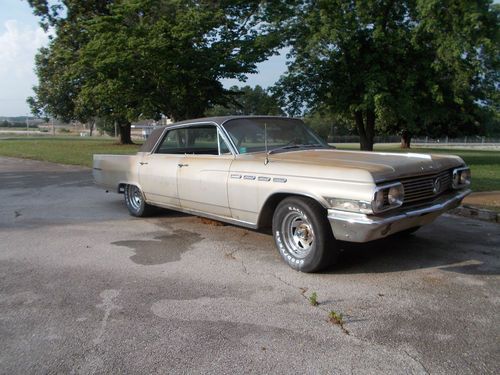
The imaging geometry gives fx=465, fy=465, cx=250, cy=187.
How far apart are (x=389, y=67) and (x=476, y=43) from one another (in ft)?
11.4

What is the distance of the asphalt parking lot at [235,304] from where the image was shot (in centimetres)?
305

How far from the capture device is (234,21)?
23469mm

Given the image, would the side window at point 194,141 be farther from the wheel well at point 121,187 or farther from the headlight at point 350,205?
the headlight at point 350,205

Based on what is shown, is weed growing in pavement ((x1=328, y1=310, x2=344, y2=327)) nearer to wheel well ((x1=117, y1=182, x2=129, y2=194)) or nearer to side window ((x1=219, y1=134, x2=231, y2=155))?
side window ((x1=219, y1=134, x2=231, y2=155))

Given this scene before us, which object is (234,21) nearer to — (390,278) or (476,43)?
(476,43)

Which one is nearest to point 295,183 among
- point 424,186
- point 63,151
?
point 424,186


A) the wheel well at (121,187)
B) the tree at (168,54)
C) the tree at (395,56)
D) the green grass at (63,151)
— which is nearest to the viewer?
the wheel well at (121,187)

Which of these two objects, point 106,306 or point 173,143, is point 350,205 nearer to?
point 106,306

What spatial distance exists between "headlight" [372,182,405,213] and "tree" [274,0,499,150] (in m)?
14.7

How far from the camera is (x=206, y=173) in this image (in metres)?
5.80

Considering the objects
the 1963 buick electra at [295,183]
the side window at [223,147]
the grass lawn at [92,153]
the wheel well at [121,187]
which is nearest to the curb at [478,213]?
the 1963 buick electra at [295,183]

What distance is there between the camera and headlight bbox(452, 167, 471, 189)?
5.36 m

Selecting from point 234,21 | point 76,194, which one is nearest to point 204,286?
point 76,194

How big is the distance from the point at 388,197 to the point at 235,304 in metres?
1.68
